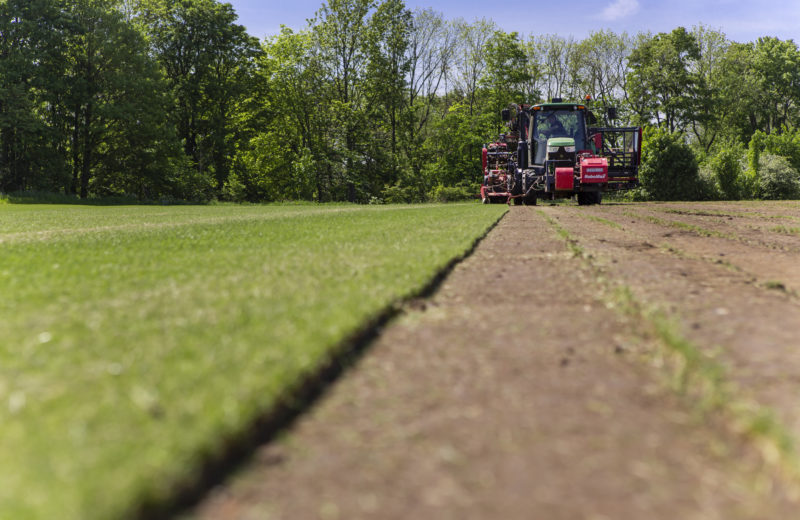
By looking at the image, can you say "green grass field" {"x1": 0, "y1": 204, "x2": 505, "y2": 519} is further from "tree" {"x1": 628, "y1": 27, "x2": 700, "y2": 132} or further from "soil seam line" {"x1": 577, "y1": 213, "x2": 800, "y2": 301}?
"tree" {"x1": 628, "y1": 27, "x2": 700, "y2": 132}

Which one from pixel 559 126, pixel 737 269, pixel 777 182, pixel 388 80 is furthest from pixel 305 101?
pixel 737 269

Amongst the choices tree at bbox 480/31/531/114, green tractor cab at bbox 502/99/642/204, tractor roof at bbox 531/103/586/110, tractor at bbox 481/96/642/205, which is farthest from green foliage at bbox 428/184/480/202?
tractor roof at bbox 531/103/586/110

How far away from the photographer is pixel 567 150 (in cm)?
1981

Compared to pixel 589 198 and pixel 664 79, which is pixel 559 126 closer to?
pixel 589 198

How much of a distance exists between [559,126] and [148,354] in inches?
782

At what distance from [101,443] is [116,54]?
3775 cm

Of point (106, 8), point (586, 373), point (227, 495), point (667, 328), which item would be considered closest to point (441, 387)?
point (586, 373)

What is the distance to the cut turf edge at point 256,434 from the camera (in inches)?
53.5

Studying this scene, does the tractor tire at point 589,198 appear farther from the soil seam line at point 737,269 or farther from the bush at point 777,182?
the bush at point 777,182

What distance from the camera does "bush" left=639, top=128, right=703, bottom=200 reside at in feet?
118

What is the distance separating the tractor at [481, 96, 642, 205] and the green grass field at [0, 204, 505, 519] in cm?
1506

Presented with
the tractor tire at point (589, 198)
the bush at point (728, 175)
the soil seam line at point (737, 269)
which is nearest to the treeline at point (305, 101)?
the bush at point (728, 175)

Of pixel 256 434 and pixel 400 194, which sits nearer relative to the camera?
pixel 256 434

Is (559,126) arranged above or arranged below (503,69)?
below
